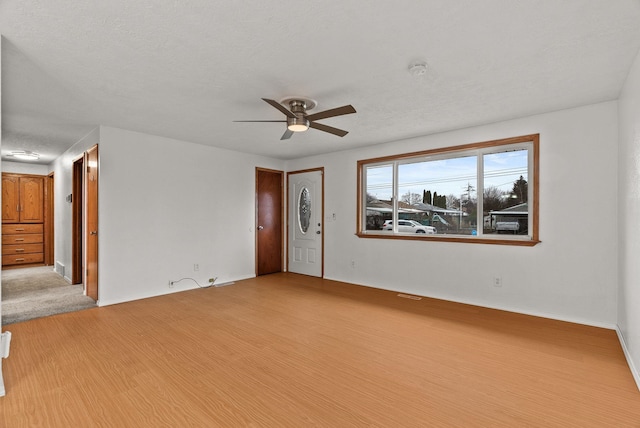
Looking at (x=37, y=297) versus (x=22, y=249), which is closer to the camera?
(x=37, y=297)

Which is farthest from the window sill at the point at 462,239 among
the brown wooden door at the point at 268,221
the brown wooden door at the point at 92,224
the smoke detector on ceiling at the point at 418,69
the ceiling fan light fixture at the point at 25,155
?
the ceiling fan light fixture at the point at 25,155

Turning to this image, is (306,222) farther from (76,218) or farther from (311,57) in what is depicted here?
(311,57)

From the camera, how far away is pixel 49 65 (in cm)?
255

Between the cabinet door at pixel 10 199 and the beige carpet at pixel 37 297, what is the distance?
4.74 ft

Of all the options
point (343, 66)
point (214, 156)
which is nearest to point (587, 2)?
point (343, 66)

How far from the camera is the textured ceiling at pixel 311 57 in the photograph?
1.88 metres

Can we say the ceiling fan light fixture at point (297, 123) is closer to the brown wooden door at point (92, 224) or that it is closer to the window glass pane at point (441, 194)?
the window glass pane at point (441, 194)

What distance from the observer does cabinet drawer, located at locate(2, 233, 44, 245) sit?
22.9 feet

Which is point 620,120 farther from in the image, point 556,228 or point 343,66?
point 343,66

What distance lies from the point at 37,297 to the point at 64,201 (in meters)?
2.24

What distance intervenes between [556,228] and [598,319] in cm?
105

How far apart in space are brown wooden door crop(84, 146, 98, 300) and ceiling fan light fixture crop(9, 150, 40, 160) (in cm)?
256

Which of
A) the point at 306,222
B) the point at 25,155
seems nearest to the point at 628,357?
the point at 306,222

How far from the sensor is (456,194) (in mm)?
4523
